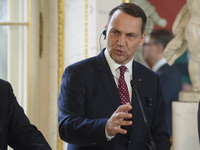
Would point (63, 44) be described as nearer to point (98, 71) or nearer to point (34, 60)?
point (34, 60)

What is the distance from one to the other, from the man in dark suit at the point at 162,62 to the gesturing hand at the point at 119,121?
11.7 feet

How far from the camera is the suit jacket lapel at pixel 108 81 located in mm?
2379

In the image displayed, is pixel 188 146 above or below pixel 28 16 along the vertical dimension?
below

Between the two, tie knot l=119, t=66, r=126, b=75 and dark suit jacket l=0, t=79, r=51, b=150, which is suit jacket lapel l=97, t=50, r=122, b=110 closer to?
tie knot l=119, t=66, r=126, b=75

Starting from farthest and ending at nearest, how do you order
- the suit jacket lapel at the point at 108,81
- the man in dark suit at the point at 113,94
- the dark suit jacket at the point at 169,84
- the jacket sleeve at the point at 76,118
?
the dark suit jacket at the point at 169,84 → the suit jacket lapel at the point at 108,81 → the man in dark suit at the point at 113,94 → the jacket sleeve at the point at 76,118

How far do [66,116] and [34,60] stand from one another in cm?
247

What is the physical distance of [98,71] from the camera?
2.50m

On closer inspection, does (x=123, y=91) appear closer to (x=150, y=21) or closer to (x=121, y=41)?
(x=121, y=41)

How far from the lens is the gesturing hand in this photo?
1894 mm

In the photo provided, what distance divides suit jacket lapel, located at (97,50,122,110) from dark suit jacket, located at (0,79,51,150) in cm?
58

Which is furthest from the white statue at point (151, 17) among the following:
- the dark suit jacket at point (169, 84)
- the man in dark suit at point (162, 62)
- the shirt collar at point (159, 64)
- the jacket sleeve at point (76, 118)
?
the jacket sleeve at point (76, 118)

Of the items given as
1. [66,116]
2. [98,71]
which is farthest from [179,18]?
[66,116]

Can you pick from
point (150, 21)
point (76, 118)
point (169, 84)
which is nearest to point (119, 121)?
point (76, 118)

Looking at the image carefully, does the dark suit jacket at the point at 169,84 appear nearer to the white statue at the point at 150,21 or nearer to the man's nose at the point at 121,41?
the white statue at the point at 150,21
